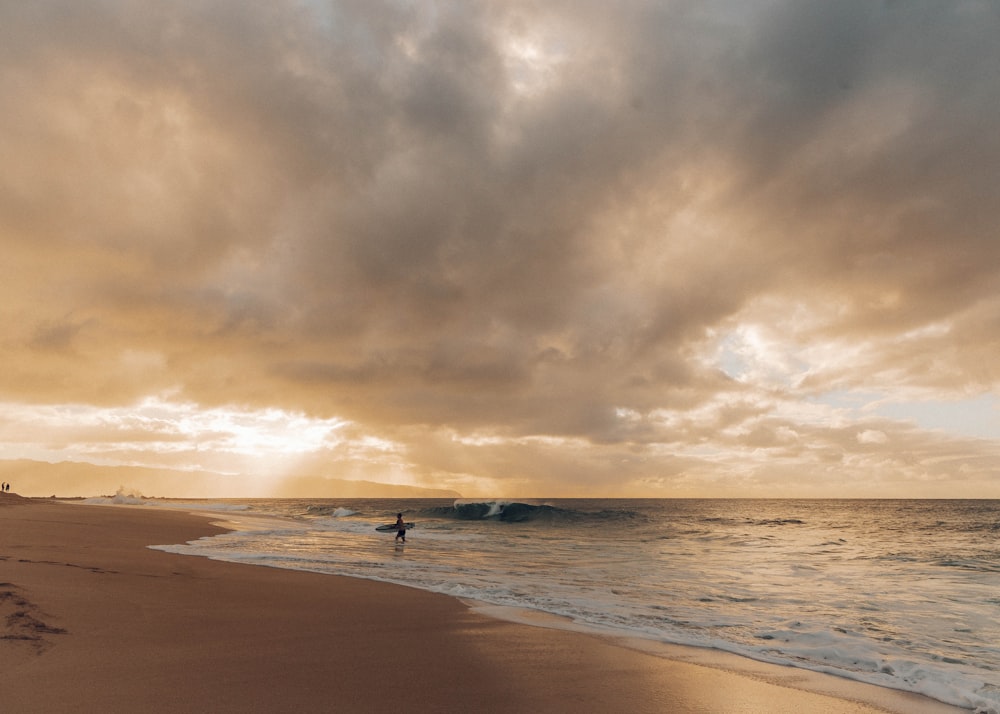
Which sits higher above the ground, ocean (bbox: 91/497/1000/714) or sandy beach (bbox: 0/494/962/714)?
sandy beach (bbox: 0/494/962/714)

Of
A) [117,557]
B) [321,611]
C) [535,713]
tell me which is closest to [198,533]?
[117,557]

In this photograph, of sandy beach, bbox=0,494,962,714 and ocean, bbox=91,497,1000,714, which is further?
ocean, bbox=91,497,1000,714

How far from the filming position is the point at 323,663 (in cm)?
587

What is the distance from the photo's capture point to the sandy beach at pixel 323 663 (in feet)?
15.5

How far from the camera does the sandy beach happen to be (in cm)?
473

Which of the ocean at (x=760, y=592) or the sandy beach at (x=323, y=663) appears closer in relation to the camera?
the sandy beach at (x=323, y=663)

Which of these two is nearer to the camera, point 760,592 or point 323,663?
point 323,663

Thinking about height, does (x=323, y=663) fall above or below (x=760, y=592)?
above

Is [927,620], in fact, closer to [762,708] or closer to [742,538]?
[762,708]

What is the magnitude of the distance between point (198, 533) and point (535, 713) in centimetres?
2400

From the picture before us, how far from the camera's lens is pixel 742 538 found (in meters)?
32.6

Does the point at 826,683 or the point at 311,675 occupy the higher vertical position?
the point at 311,675

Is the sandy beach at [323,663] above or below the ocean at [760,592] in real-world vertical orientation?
above

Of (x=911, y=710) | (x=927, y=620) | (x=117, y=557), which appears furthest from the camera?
(x=117, y=557)
